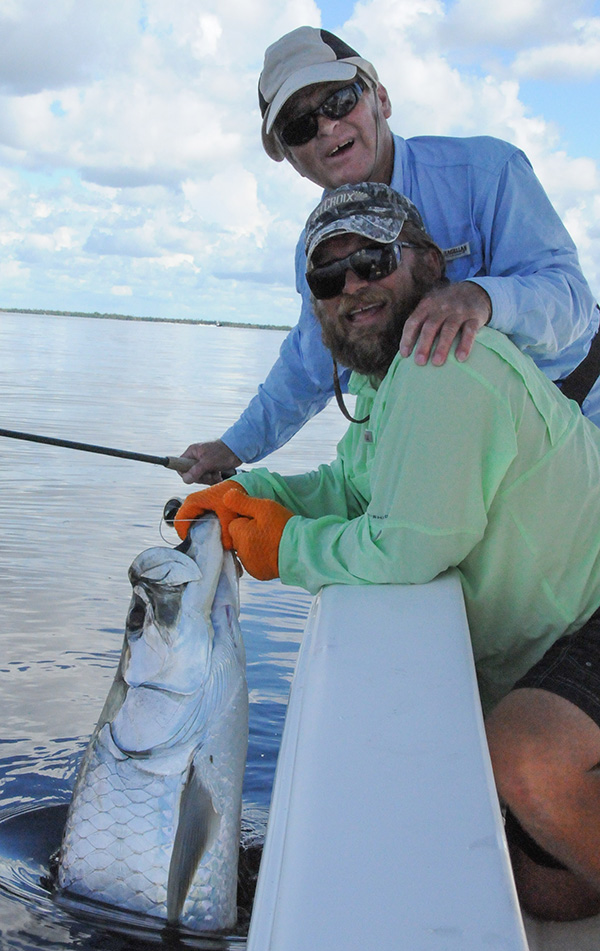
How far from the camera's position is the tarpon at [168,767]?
2398 mm

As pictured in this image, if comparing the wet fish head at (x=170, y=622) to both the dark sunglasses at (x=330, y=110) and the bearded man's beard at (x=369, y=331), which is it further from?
the dark sunglasses at (x=330, y=110)

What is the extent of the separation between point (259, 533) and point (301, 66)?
6.03 feet

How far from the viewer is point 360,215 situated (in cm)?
262

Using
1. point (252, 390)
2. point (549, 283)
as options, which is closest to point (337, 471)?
point (549, 283)

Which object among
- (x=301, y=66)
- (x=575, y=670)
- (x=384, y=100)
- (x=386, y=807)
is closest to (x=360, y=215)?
(x=301, y=66)

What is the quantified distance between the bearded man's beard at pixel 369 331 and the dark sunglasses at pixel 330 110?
35.7 inches

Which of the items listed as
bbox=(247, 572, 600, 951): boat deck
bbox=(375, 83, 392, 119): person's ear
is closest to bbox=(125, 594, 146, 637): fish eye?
bbox=(247, 572, 600, 951): boat deck

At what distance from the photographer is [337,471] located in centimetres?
345

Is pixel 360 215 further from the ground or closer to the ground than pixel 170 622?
further from the ground

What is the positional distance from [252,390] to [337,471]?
52.0 ft

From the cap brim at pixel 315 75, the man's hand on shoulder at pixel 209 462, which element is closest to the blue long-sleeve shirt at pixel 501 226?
the cap brim at pixel 315 75

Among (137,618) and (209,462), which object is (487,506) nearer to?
(137,618)

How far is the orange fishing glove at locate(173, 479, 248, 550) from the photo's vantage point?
8.98 feet

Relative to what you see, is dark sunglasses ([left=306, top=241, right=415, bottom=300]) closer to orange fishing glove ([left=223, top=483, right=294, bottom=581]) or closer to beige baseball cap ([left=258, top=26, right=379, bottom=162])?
orange fishing glove ([left=223, top=483, right=294, bottom=581])
